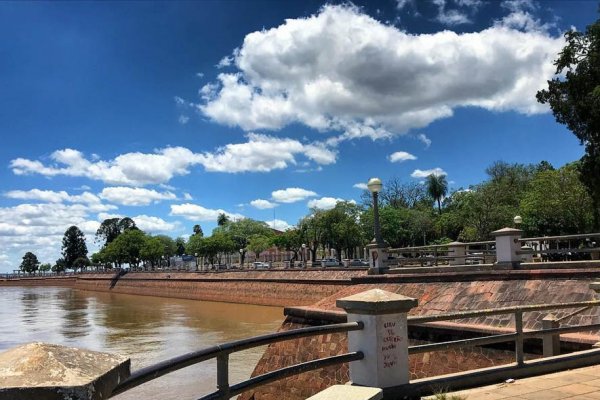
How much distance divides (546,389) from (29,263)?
192 m

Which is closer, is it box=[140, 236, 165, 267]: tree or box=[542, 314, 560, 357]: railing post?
box=[542, 314, 560, 357]: railing post

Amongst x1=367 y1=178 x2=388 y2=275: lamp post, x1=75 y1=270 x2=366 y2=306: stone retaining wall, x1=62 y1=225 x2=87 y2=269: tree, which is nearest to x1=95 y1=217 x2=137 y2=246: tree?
x1=62 y1=225 x2=87 y2=269: tree

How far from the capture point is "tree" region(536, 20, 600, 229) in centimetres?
2123

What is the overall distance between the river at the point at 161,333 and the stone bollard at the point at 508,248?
8.48 meters

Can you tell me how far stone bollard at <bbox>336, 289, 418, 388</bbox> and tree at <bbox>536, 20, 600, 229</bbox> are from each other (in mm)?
18560

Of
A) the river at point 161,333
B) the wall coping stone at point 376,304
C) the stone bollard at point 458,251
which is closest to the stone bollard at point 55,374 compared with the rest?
the wall coping stone at point 376,304

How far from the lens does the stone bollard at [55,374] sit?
207cm

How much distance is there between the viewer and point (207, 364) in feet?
64.1

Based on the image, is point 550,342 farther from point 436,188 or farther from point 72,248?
point 72,248

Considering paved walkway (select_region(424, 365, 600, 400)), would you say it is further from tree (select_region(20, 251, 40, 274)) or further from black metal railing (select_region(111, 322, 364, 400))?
tree (select_region(20, 251, 40, 274))

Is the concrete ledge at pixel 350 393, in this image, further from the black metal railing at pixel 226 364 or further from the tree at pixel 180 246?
the tree at pixel 180 246

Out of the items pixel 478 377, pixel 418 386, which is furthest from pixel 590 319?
pixel 418 386

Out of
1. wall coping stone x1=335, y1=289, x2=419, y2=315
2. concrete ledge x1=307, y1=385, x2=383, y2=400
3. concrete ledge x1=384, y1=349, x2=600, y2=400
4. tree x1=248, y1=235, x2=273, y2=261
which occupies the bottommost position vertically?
concrete ledge x1=384, y1=349, x2=600, y2=400

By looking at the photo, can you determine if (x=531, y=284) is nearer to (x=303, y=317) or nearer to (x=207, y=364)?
(x=303, y=317)
